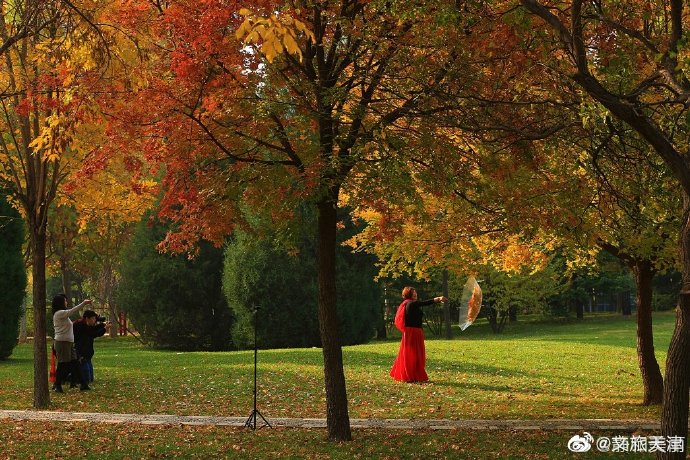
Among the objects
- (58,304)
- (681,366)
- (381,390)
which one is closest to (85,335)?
(58,304)

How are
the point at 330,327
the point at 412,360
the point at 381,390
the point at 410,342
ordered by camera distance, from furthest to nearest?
the point at 412,360 < the point at 410,342 < the point at 381,390 < the point at 330,327

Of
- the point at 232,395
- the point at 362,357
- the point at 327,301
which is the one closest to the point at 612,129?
the point at 327,301

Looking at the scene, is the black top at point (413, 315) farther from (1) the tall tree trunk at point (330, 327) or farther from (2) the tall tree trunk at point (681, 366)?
(2) the tall tree trunk at point (681, 366)

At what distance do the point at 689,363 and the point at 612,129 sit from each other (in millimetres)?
2447

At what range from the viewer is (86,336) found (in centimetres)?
1653

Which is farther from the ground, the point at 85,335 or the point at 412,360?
the point at 85,335

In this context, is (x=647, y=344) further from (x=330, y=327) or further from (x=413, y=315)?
(x=330, y=327)

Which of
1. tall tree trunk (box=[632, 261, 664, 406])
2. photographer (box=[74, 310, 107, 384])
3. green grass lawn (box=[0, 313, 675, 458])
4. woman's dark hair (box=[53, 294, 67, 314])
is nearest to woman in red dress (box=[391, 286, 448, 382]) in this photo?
green grass lawn (box=[0, 313, 675, 458])

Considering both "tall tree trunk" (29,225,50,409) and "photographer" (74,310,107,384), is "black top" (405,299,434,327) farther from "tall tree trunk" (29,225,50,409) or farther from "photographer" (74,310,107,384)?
"tall tree trunk" (29,225,50,409)

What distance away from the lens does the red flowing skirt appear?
1675cm

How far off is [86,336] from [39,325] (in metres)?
3.08

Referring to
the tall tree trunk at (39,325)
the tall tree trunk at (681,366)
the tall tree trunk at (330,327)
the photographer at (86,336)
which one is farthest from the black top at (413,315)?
the tall tree trunk at (681,366)

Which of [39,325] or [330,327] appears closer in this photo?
[330,327]

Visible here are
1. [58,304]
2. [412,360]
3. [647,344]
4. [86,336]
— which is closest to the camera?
[647,344]
